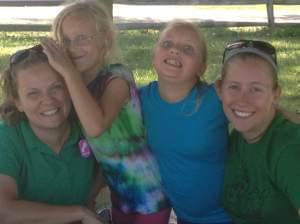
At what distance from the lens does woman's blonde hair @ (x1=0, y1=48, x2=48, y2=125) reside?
2697 millimetres

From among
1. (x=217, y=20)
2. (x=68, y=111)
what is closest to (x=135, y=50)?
(x=217, y=20)

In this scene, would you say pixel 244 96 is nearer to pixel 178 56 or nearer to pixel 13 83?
pixel 178 56

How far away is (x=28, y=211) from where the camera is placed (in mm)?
2619

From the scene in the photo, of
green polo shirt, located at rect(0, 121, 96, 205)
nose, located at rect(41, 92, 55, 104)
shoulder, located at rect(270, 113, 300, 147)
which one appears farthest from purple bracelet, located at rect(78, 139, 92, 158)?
shoulder, located at rect(270, 113, 300, 147)

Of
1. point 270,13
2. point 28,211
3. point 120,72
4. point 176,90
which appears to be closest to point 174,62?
point 176,90

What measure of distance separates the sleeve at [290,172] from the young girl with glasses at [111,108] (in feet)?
2.35

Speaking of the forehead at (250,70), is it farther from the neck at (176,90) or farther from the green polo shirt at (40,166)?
the green polo shirt at (40,166)

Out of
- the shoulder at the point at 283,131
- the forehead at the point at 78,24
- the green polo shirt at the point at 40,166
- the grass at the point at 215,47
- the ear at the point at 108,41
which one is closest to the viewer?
the shoulder at the point at 283,131

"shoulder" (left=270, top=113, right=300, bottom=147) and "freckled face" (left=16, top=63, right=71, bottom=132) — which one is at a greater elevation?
"freckled face" (left=16, top=63, right=71, bottom=132)

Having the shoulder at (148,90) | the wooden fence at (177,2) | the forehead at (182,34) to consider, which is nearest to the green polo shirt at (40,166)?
the shoulder at (148,90)

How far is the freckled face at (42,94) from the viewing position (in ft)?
8.80

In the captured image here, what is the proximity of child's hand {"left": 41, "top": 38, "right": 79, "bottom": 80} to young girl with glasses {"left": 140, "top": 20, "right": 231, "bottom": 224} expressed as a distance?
1.47 feet

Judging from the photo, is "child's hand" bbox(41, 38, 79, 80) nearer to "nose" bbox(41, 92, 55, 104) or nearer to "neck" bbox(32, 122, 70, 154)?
"nose" bbox(41, 92, 55, 104)

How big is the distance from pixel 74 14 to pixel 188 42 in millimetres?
551
